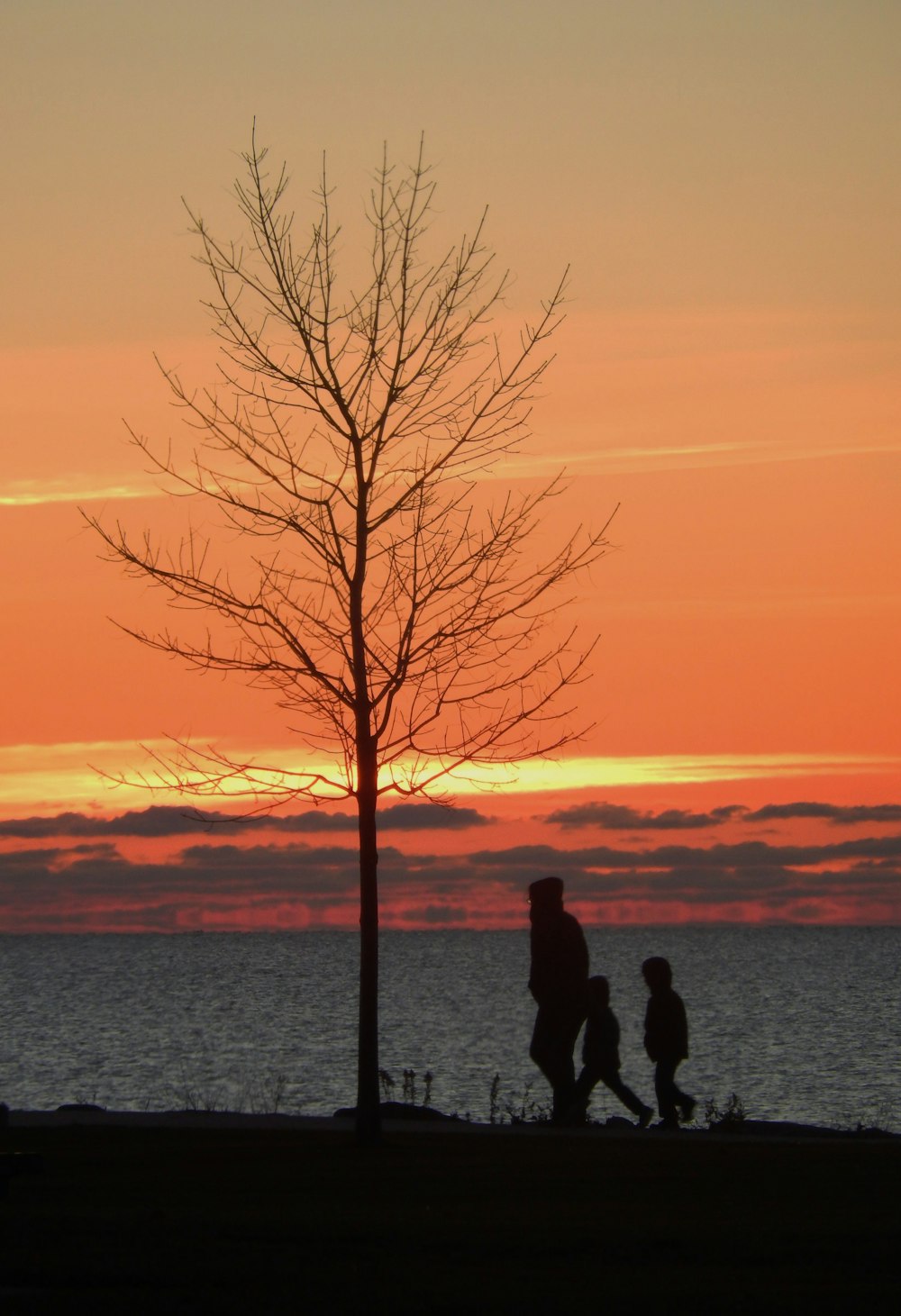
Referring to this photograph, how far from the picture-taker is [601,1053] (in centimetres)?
1600

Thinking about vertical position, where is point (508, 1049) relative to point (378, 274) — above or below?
below

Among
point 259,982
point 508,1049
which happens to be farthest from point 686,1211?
point 259,982

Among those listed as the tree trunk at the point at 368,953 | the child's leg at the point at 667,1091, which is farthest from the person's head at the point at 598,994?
the tree trunk at the point at 368,953

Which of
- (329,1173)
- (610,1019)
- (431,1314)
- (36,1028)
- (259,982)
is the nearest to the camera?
(431,1314)

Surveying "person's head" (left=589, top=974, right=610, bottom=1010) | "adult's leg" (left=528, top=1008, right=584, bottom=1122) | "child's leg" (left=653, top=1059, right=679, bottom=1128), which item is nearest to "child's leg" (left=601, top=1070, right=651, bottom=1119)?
"child's leg" (left=653, top=1059, right=679, bottom=1128)

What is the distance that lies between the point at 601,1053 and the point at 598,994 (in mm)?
536

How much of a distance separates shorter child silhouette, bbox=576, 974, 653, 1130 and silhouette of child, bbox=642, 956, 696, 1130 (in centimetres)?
24

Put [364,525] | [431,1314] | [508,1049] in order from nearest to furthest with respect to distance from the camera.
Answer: [431,1314], [364,525], [508,1049]

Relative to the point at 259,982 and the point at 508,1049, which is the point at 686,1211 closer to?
the point at 508,1049

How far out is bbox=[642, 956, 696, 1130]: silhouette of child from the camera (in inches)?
633

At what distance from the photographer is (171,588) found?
14.2 metres

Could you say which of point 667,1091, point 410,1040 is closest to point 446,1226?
point 667,1091

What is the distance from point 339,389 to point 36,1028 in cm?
5463

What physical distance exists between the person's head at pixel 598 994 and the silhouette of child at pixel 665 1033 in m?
0.39
